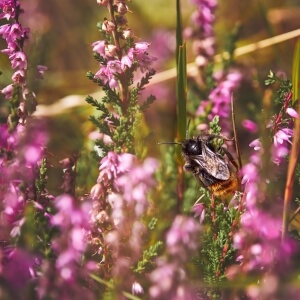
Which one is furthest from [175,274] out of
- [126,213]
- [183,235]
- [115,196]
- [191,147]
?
[191,147]

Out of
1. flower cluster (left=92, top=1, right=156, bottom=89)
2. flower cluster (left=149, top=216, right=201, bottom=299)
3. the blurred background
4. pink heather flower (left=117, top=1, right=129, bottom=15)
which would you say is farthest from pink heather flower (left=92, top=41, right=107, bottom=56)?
the blurred background

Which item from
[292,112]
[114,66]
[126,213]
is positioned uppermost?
[114,66]

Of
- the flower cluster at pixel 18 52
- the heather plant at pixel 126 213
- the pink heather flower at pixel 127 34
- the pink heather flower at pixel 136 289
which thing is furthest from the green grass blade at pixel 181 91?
the pink heather flower at pixel 136 289

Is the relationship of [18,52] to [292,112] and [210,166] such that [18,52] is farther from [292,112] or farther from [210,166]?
[292,112]

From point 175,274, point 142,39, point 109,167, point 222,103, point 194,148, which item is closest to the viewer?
point 175,274

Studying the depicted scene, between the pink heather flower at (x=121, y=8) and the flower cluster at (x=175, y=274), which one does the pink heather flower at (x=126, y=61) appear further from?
the flower cluster at (x=175, y=274)

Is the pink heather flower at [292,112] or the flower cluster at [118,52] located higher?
the flower cluster at [118,52]
